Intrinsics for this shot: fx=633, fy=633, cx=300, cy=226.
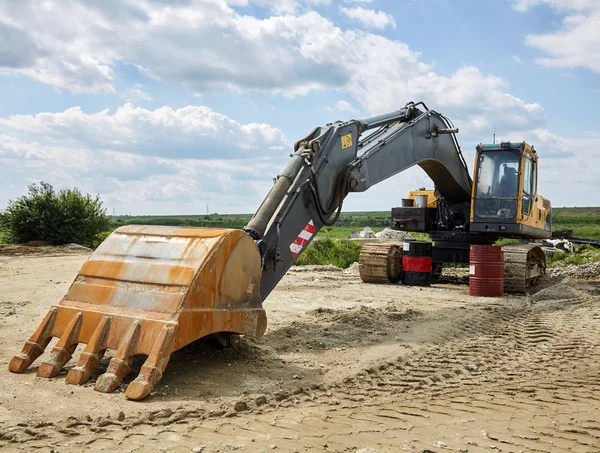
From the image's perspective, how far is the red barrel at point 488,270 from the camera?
12125mm

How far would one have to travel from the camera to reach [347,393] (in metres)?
5.24

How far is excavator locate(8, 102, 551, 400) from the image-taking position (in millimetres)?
5047

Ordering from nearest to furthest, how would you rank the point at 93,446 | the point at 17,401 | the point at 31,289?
1. the point at 93,446
2. the point at 17,401
3. the point at 31,289

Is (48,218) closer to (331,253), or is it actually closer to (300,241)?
(331,253)

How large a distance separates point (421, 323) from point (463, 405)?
3739 millimetres

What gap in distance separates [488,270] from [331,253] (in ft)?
31.0

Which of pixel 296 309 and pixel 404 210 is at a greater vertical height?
pixel 404 210

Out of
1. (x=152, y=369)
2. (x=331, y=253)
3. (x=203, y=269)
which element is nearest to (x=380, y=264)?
(x=331, y=253)

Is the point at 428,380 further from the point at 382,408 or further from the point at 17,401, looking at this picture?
the point at 17,401

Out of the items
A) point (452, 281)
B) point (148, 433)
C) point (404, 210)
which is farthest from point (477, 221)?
point (148, 433)

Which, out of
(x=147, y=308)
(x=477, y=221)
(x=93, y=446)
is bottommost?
(x=93, y=446)

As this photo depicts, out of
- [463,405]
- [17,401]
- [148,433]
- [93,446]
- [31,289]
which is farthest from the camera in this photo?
[31,289]

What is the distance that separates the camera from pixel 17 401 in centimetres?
461

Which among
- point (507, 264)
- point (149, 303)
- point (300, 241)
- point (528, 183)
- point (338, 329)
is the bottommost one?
point (338, 329)
